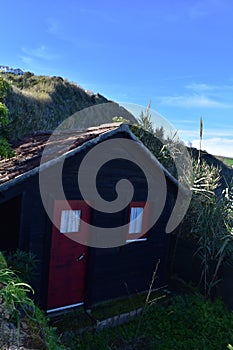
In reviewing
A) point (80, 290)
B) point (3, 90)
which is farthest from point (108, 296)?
point (3, 90)

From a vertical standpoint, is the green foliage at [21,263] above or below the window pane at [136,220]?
below

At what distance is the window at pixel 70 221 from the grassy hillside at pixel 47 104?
8.28 metres

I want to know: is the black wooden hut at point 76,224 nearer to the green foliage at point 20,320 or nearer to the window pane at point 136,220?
the window pane at point 136,220

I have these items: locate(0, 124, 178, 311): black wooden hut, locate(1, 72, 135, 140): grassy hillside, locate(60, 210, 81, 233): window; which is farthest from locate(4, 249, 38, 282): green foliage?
locate(1, 72, 135, 140): grassy hillside

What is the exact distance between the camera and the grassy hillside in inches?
628

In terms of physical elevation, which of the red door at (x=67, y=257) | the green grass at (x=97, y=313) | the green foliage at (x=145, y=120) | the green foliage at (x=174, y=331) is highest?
the green foliage at (x=145, y=120)

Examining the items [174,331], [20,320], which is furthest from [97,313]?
[20,320]

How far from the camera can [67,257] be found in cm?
651

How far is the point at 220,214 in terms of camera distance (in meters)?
8.12

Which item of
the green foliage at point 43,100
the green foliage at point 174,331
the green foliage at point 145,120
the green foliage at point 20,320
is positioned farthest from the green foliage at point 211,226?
the green foliage at point 43,100

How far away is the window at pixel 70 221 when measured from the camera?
639 centimetres

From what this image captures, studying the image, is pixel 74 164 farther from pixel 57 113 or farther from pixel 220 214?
pixel 57 113

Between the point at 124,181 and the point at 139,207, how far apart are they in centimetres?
92

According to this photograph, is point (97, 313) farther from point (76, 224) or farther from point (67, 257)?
point (76, 224)
